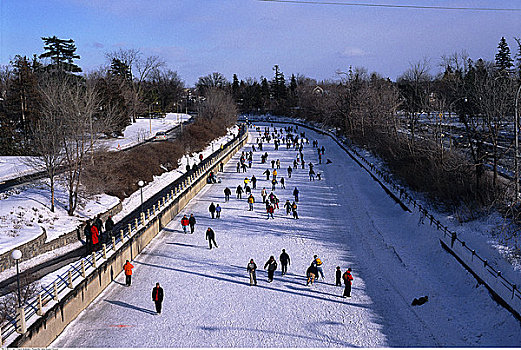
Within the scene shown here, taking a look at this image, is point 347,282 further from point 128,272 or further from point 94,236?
point 94,236

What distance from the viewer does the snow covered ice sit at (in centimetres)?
1258

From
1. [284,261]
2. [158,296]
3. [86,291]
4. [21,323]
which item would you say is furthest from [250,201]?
[21,323]

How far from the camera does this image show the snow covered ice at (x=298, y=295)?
41.3ft

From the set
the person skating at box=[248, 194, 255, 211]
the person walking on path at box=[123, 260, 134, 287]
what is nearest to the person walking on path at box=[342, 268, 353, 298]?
the person walking on path at box=[123, 260, 134, 287]

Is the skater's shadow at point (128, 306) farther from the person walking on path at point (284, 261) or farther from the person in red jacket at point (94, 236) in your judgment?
the person walking on path at point (284, 261)

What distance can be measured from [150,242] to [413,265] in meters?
11.8

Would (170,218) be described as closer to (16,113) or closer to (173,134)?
(16,113)

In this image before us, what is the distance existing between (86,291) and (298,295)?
6.91m

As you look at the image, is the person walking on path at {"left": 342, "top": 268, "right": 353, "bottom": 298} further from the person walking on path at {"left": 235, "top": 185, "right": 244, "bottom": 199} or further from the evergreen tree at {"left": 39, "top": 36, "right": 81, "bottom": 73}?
the evergreen tree at {"left": 39, "top": 36, "right": 81, "bottom": 73}

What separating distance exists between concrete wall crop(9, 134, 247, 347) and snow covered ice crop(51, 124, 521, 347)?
0.30m

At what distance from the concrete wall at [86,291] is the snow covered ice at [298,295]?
0.30 meters

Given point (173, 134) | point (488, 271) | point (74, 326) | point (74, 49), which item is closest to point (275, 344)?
point (74, 326)

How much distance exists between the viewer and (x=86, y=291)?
1439 centimetres

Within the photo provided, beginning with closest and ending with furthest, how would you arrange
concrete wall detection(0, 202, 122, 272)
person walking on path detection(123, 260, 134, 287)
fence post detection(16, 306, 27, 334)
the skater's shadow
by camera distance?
fence post detection(16, 306, 27, 334) → the skater's shadow → concrete wall detection(0, 202, 122, 272) → person walking on path detection(123, 260, 134, 287)
